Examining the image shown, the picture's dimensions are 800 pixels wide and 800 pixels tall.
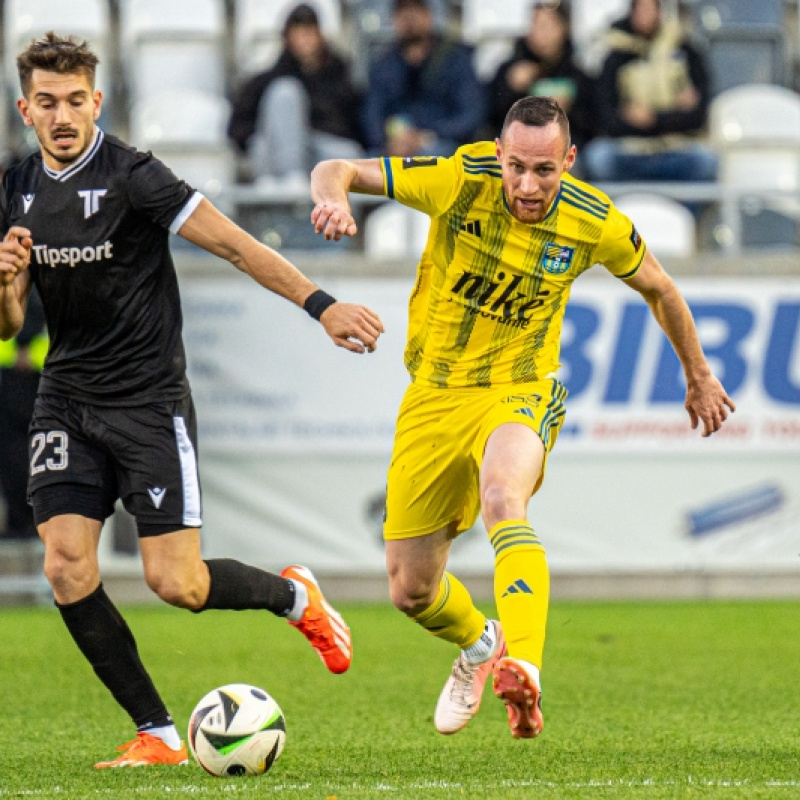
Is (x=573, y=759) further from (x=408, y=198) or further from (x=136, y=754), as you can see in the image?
(x=408, y=198)

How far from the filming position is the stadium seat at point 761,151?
11961 millimetres

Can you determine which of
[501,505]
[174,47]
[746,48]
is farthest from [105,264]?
[746,48]

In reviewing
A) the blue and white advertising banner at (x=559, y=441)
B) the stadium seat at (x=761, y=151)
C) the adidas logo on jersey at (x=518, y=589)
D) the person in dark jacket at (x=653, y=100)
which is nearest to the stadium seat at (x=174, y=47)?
the blue and white advertising banner at (x=559, y=441)

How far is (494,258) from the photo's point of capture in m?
5.86

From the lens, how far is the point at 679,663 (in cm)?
869

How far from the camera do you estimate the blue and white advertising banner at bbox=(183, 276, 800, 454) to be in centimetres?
1155

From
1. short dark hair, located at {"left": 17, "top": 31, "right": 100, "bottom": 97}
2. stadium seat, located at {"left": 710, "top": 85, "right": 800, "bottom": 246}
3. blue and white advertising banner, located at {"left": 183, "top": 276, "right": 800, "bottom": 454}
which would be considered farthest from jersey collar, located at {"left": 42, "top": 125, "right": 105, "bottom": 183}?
stadium seat, located at {"left": 710, "top": 85, "right": 800, "bottom": 246}

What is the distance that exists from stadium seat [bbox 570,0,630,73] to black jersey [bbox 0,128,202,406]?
9127 mm

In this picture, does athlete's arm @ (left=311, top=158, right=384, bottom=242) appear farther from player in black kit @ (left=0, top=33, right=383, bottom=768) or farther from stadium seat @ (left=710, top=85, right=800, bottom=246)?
stadium seat @ (left=710, top=85, right=800, bottom=246)

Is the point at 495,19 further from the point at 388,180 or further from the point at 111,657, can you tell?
the point at 111,657

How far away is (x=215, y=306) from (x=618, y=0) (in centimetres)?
592

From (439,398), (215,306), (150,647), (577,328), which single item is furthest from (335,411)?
(439,398)

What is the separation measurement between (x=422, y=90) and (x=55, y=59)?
7.19 m

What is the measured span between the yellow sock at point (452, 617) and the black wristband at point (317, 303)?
150 centimetres
